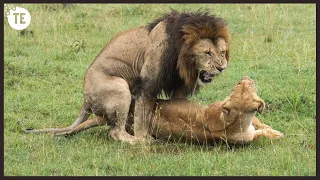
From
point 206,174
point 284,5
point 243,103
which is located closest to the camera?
point 206,174

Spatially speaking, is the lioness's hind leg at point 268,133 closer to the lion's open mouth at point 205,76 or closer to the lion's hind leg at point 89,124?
the lion's open mouth at point 205,76

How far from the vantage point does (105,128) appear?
27.2 feet

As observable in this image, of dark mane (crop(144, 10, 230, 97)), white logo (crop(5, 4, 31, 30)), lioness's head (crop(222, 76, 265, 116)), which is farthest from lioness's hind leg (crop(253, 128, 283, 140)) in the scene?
white logo (crop(5, 4, 31, 30))

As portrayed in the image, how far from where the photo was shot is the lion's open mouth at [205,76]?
738cm

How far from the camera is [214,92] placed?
9.41 meters

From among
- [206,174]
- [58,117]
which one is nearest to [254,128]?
[206,174]

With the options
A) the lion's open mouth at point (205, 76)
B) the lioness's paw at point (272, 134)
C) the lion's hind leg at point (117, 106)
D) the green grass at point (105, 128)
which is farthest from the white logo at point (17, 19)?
the lioness's paw at point (272, 134)

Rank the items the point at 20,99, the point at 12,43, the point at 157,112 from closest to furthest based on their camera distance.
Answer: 1. the point at 157,112
2. the point at 20,99
3. the point at 12,43

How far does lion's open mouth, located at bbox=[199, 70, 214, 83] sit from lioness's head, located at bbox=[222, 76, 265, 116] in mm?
389

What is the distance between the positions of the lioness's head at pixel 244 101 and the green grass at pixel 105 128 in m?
0.40

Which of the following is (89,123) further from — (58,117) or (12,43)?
(12,43)

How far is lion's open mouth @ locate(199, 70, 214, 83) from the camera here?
738 centimetres

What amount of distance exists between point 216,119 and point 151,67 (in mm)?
923

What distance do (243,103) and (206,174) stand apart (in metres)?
0.98
